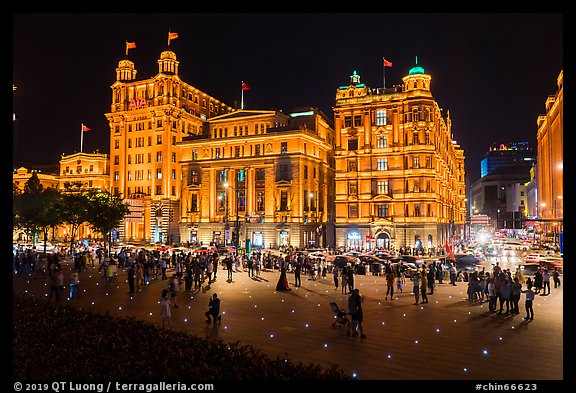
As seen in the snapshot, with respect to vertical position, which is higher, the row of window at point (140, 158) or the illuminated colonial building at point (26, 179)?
the row of window at point (140, 158)

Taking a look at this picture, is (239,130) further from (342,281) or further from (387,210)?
(342,281)

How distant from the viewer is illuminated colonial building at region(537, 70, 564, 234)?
256ft

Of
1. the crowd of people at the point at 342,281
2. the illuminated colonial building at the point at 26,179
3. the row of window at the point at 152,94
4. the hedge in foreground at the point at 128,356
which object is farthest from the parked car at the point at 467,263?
the illuminated colonial building at the point at 26,179

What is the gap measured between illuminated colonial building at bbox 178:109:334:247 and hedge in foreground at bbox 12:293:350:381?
54214 mm

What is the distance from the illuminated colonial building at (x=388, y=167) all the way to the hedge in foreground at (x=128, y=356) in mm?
54756

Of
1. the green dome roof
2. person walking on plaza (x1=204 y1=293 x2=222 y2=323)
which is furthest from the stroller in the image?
the green dome roof

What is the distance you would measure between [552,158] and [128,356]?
99290 millimetres

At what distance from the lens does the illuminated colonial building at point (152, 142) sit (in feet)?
280

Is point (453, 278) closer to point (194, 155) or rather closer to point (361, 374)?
point (361, 374)

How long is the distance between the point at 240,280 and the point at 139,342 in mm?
21950

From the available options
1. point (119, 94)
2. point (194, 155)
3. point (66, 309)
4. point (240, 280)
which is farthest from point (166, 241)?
point (66, 309)

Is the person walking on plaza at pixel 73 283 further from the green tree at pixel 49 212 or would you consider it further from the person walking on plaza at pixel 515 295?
the green tree at pixel 49 212

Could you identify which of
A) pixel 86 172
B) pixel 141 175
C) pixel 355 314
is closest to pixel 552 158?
pixel 141 175

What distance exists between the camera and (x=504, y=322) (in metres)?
19.4
